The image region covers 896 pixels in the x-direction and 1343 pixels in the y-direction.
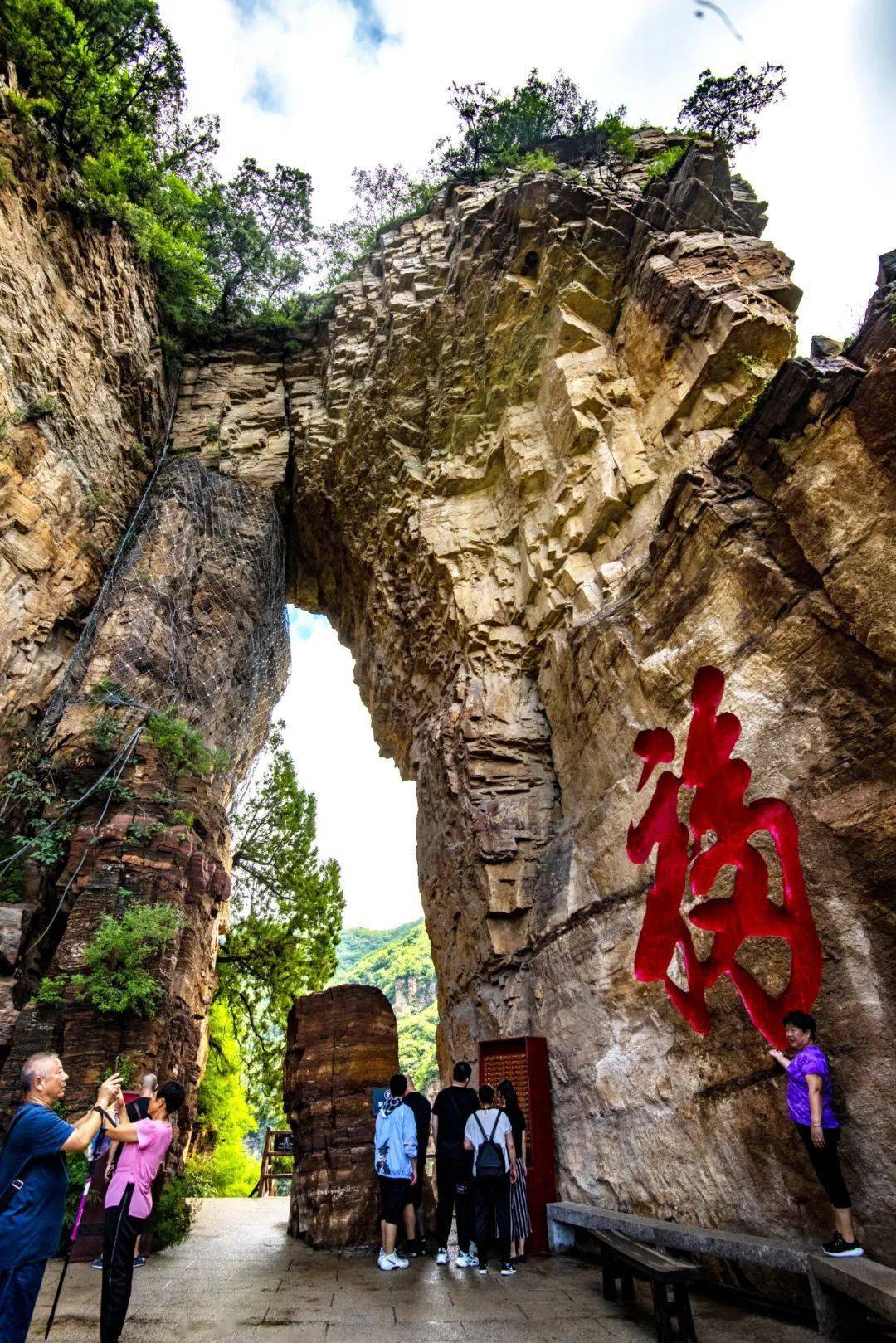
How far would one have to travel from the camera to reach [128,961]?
719cm

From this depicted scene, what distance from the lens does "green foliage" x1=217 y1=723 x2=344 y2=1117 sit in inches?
480

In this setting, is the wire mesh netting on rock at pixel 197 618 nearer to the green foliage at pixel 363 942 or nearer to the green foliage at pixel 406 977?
the green foliage at pixel 406 977

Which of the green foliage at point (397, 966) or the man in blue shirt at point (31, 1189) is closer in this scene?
the man in blue shirt at point (31, 1189)

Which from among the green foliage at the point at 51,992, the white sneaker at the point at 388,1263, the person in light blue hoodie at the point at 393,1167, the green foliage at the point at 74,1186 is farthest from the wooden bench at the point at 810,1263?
the green foliage at the point at 51,992

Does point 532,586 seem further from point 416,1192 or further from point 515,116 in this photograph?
point 515,116

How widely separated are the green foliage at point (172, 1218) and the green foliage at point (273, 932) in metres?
5.32

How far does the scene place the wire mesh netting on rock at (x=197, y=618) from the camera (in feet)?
33.2

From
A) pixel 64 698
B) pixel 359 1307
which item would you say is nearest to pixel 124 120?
pixel 64 698

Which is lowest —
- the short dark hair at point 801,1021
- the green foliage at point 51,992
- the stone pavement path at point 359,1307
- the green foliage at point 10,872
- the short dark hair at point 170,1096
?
the stone pavement path at point 359,1307

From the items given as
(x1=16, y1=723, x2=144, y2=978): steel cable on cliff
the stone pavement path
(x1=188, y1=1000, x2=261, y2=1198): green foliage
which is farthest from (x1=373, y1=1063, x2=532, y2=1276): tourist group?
(x1=188, y1=1000, x2=261, y2=1198): green foliage

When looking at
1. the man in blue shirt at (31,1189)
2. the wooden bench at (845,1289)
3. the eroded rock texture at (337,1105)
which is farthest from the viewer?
the eroded rock texture at (337,1105)

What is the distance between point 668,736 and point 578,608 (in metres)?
2.68

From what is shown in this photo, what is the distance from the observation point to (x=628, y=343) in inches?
347

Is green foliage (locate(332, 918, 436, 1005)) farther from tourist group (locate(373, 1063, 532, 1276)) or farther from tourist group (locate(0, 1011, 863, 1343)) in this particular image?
tourist group (locate(0, 1011, 863, 1343))
